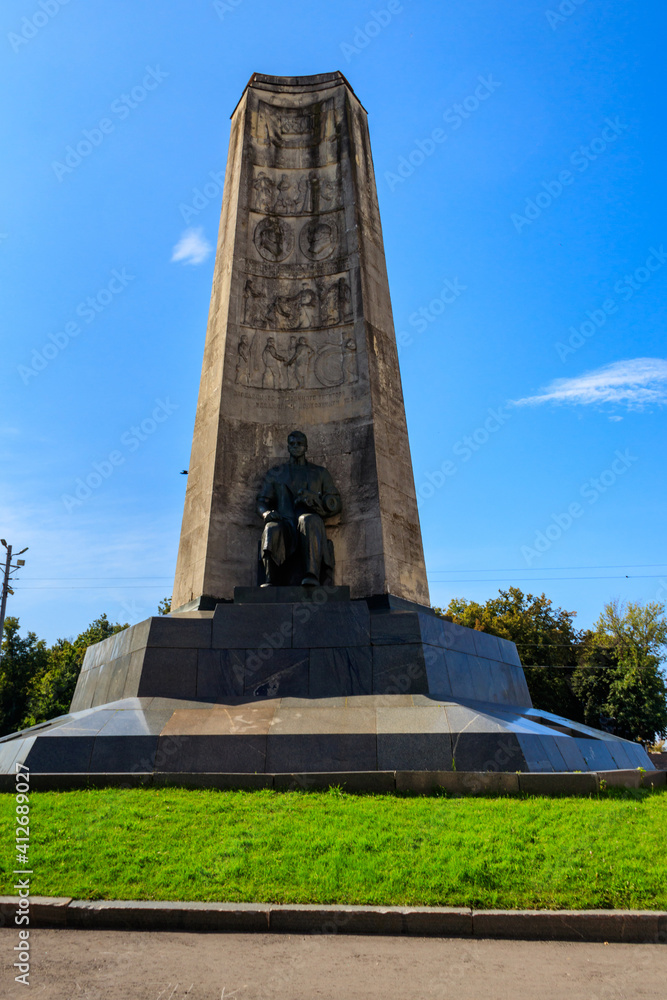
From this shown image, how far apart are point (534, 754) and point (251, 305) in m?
10.3

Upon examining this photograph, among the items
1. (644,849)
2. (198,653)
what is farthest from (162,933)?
(198,653)

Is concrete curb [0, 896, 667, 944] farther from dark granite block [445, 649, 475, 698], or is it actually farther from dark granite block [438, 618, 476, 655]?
dark granite block [438, 618, 476, 655]

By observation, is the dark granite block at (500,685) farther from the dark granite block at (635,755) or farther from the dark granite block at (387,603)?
the dark granite block at (635,755)

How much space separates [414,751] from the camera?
788cm

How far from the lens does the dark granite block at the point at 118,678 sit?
32.6 ft

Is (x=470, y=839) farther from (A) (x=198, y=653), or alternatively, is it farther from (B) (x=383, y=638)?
(A) (x=198, y=653)

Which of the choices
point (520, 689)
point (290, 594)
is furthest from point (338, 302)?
point (520, 689)

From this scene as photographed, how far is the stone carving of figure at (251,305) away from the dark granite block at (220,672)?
7.33 m

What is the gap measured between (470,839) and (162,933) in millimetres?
2439

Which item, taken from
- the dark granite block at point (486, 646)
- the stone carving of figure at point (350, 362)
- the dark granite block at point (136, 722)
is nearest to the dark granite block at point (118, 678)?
the dark granite block at point (136, 722)

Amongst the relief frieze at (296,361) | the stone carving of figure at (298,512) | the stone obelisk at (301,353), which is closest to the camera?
the stone carving of figure at (298,512)

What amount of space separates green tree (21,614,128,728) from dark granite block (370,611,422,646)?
19.4 meters

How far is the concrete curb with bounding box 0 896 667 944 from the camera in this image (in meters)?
4.64

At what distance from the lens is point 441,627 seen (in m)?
10.3
